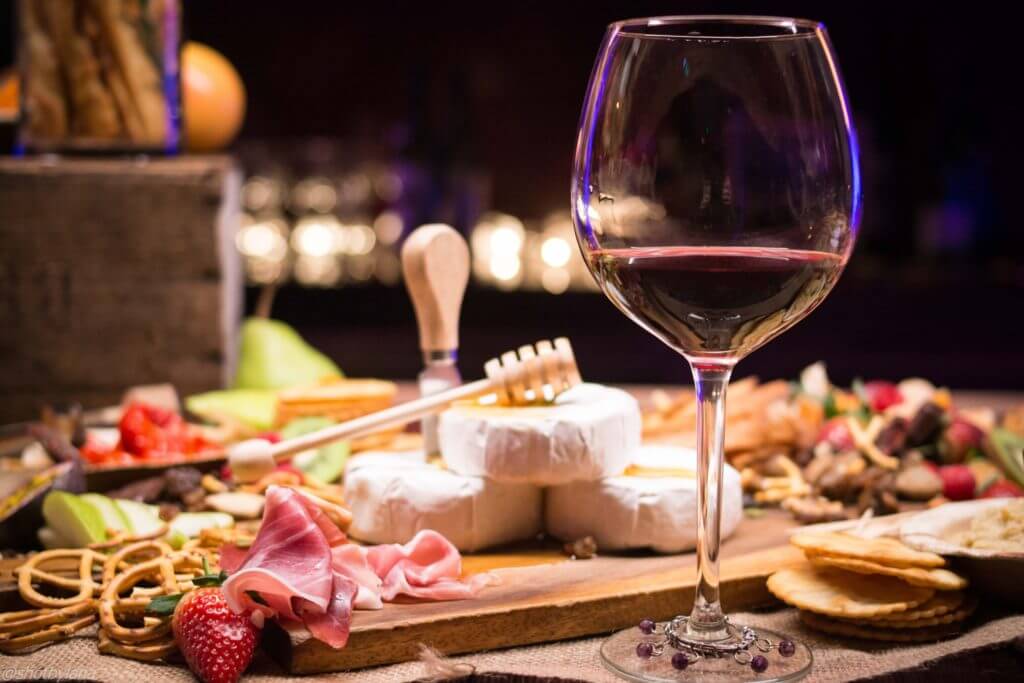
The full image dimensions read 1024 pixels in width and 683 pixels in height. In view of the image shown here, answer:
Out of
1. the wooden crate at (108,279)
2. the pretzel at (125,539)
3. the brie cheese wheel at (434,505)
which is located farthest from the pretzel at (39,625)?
the wooden crate at (108,279)

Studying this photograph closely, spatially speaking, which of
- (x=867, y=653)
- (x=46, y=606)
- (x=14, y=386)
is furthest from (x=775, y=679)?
(x=14, y=386)

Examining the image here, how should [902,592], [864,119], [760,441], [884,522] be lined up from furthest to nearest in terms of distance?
[864,119], [760,441], [884,522], [902,592]

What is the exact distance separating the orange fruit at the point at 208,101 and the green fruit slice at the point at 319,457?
2.60 feet

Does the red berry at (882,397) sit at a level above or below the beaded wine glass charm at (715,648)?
above

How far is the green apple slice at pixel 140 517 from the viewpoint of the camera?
931 mm

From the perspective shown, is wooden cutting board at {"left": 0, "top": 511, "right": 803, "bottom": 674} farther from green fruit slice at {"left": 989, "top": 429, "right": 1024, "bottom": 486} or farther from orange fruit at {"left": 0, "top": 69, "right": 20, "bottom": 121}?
orange fruit at {"left": 0, "top": 69, "right": 20, "bottom": 121}

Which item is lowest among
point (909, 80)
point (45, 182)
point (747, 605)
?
point (747, 605)

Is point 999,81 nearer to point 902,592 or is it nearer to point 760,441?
point 760,441

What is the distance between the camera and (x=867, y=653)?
73cm

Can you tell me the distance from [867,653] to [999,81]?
277 centimetres

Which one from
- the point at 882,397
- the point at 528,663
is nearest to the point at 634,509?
the point at 528,663

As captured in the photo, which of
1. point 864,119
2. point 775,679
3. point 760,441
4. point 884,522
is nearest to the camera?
point 775,679

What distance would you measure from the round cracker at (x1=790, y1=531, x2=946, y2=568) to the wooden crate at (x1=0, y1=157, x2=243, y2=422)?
0.99 meters

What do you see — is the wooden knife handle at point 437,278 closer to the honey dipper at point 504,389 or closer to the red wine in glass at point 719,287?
the honey dipper at point 504,389
